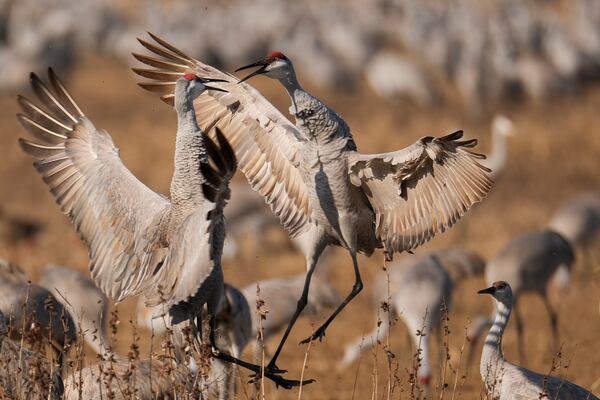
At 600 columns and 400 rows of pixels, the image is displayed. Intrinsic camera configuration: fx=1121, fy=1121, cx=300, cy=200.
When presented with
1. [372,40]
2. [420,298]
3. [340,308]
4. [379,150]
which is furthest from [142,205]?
[372,40]

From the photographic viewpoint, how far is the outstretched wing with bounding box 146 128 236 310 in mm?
4672

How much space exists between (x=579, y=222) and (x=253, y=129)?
6907 mm

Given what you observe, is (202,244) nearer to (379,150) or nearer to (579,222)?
(579,222)

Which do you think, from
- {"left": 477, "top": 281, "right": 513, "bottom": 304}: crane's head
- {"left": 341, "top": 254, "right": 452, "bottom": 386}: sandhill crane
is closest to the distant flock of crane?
{"left": 341, "top": 254, "right": 452, "bottom": 386}: sandhill crane

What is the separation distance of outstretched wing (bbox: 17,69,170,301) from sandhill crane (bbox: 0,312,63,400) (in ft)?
1.86

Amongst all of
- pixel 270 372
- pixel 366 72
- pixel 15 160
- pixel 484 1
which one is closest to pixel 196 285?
pixel 270 372

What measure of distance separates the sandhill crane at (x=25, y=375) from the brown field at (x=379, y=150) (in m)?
1.97

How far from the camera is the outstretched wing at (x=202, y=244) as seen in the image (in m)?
4.67

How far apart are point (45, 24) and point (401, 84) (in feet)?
37.1

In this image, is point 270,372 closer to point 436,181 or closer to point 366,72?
point 436,181

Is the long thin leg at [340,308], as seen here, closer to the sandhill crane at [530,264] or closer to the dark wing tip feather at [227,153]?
the dark wing tip feather at [227,153]

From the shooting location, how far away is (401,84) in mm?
22750

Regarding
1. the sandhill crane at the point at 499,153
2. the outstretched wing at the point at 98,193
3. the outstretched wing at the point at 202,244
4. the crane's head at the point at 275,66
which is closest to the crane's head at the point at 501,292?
the crane's head at the point at 275,66

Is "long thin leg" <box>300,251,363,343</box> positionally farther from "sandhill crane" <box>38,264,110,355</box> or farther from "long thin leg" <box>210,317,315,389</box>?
"sandhill crane" <box>38,264,110,355</box>
